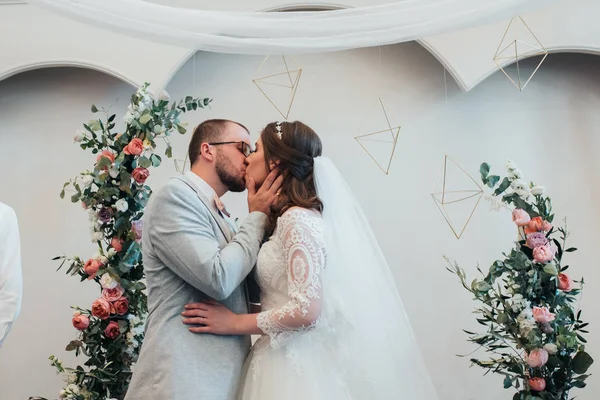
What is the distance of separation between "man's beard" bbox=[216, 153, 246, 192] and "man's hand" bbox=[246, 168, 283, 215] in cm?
14

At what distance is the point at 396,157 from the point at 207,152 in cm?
174

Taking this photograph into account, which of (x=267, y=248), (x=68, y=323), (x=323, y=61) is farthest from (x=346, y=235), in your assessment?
(x=68, y=323)

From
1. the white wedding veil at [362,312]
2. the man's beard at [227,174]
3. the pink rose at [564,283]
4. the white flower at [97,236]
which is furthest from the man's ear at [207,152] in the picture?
the pink rose at [564,283]

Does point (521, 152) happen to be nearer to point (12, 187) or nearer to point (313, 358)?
point (313, 358)

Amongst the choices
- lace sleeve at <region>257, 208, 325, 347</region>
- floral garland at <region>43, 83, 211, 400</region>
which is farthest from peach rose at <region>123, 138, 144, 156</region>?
lace sleeve at <region>257, 208, 325, 347</region>

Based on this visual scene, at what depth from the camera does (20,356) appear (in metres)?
3.43

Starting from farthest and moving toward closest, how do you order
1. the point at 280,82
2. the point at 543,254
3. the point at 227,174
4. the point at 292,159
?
the point at 280,82, the point at 543,254, the point at 227,174, the point at 292,159

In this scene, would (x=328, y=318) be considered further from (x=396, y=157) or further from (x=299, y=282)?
(x=396, y=157)

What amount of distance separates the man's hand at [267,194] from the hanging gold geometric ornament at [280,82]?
164 cm

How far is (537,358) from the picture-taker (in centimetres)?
241

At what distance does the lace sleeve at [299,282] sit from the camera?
176 centimetres

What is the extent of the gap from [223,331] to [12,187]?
8.30ft

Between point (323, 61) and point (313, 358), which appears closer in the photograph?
point (313, 358)

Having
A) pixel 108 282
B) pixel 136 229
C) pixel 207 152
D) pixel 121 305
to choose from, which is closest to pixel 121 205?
pixel 136 229
